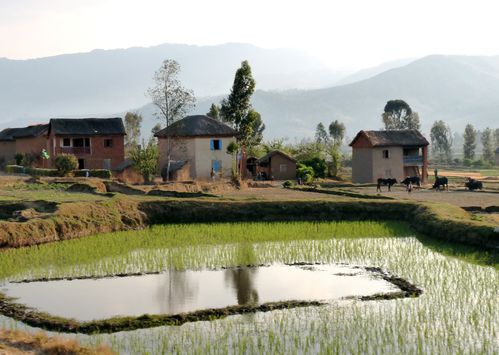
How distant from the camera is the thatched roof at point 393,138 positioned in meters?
60.7

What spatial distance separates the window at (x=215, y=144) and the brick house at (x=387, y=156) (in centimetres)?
1202

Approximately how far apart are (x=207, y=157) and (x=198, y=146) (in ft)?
4.00

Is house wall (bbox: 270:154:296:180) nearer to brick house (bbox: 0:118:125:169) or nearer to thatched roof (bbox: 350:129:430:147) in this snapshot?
thatched roof (bbox: 350:129:430:147)

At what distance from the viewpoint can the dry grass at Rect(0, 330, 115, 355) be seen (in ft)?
41.9

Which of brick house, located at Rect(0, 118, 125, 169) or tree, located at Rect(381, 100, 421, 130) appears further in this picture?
tree, located at Rect(381, 100, 421, 130)

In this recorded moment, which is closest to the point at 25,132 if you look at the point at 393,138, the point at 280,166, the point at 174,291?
the point at 280,166

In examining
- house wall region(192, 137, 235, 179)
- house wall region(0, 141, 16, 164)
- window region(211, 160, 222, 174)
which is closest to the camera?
house wall region(192, 137, 235, 179)

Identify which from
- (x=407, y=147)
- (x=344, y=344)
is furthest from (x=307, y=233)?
(x=407, y=147)

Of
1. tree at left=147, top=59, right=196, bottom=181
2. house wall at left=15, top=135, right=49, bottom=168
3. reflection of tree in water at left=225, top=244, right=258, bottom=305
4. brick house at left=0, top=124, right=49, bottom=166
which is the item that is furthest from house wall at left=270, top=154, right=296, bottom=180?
reflection of tree in water at left=225, top=244, right=258, bottom=305

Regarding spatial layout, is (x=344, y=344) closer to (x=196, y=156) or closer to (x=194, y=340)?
(x=194, y=340)

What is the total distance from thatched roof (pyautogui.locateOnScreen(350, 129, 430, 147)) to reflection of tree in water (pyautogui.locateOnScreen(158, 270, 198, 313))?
41.6 m

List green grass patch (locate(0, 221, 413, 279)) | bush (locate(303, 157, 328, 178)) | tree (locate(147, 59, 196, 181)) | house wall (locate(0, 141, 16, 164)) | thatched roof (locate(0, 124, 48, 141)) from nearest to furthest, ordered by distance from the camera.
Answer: green grass patch (locate(0, 221, 413, 279))
tree (locate(147, 59, 196, 181))
bush (locate(303, 157, 328, 178))
thatched roof (locate(0, 124, 48, 141))
house wall (locate(0, 141, 16, 164))

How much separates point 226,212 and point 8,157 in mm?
49940

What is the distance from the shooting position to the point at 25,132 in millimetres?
70438
